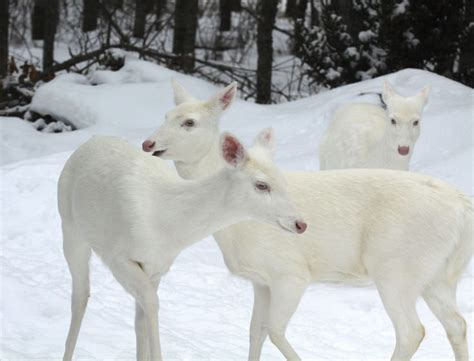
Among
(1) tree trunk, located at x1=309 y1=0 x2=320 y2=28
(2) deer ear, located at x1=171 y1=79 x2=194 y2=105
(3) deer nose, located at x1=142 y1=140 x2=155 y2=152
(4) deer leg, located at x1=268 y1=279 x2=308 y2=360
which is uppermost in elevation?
(2) deer ear, located at x1=171 y1=79 x2=194 y2=105

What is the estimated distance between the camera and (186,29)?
1586cm

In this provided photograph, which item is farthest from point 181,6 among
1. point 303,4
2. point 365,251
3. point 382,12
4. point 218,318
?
point 365,251

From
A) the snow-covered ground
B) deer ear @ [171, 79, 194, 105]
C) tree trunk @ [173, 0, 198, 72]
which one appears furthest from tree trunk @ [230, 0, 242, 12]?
deer ear @ [171, 79, 194, 105]

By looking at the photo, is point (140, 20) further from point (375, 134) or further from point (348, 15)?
point (375, 134)

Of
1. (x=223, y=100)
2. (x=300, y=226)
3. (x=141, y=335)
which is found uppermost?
(x=223, y=100)

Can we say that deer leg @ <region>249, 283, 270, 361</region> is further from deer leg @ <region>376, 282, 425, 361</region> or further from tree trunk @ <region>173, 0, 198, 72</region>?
tree trunk @ <region>173, 0, 198, 72</region>

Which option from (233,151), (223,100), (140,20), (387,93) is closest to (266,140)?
(233,151)

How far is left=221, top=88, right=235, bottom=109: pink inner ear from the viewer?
5.41 m

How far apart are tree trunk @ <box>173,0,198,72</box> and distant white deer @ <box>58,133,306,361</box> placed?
11.1 metres

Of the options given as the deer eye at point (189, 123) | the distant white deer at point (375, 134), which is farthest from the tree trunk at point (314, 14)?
the deer eye at point (189, 123)

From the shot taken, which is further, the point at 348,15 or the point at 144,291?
the point at 348,15

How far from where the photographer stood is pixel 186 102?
5.50 meters

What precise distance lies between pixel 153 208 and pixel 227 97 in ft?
3.93

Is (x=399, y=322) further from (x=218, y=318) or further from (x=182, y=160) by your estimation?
(x=218, y=318)
